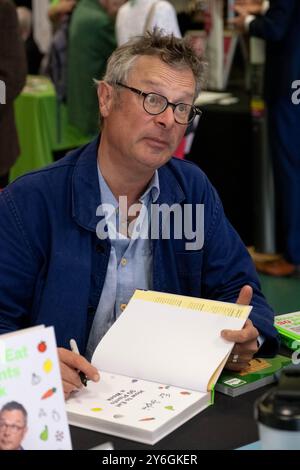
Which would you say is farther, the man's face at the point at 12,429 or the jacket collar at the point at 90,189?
the jacket collar at the point at 90,189

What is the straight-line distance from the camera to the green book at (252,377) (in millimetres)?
1700

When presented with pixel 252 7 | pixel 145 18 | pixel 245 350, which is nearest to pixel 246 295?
pixel 245 350

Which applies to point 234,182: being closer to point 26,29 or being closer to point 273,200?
point 273,200

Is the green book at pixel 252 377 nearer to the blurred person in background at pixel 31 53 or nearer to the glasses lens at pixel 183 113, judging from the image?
the glasses lens at pixel 183 113

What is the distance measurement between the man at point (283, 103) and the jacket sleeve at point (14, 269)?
2.75 meters

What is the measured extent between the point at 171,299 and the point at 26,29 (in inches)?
231

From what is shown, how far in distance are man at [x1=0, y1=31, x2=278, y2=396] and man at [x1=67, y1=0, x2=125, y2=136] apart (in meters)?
2.64

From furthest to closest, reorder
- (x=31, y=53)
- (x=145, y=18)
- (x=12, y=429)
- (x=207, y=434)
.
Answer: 1. (x=31, y=53)
2. (x=145, y=18)
3. (x=207, y=434)
4. (x=12, y=429)

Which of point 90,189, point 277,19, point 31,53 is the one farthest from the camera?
point 31,53

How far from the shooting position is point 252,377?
1.75 meters

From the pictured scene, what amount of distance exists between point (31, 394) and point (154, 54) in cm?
102

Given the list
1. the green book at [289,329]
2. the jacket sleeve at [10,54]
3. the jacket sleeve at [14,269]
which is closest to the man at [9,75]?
the jacket sleeve at [10,54]

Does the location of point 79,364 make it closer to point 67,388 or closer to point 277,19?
point 67,388
